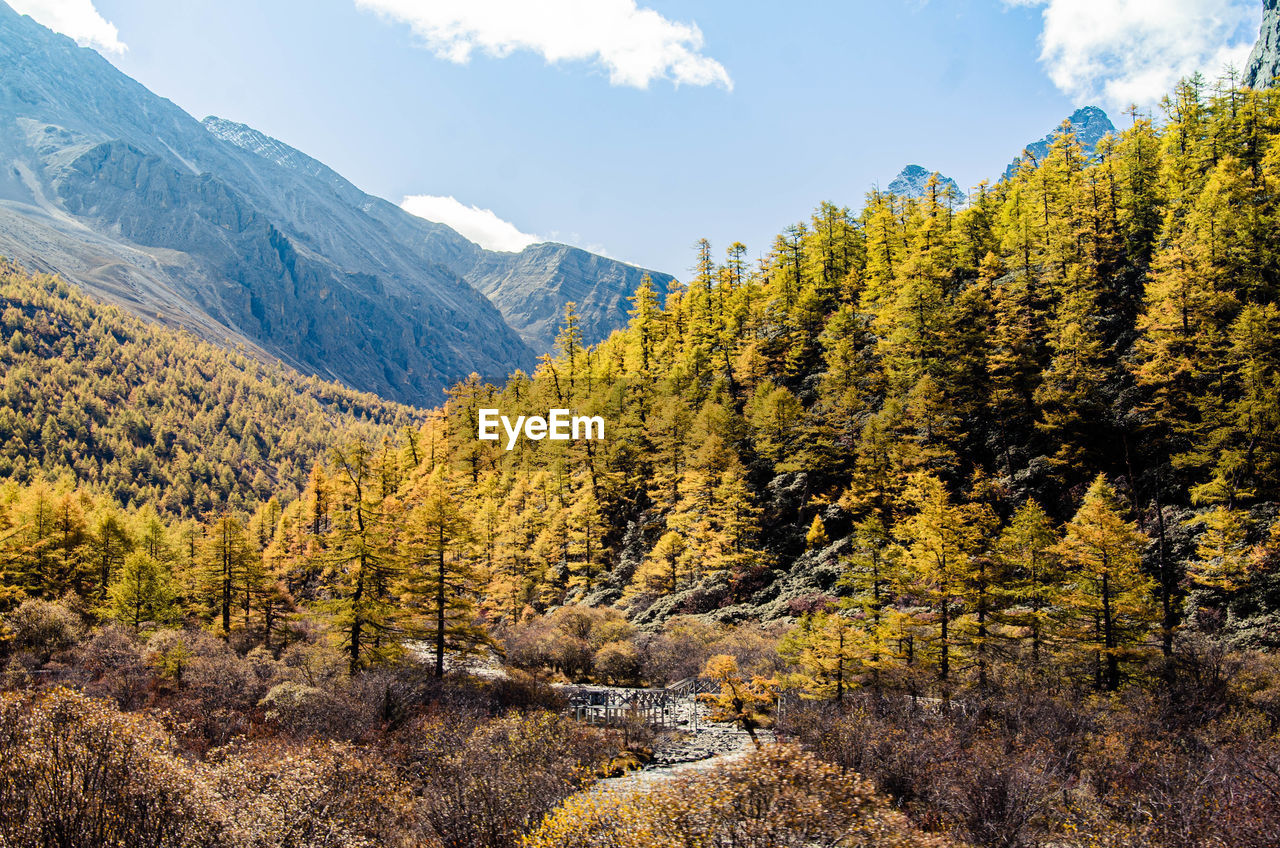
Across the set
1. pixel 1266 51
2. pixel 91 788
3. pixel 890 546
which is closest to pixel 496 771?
pixel 91 788

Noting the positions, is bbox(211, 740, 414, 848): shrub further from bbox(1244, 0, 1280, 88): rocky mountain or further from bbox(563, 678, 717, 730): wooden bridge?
bbox(1244, 0, 1280, 88): rocky mountain

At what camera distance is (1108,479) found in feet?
117

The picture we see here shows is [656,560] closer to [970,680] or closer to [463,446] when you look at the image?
[970,680]

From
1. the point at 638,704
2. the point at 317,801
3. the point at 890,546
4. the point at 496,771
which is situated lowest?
the point at 638,704

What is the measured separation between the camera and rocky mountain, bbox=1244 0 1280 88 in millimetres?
122688

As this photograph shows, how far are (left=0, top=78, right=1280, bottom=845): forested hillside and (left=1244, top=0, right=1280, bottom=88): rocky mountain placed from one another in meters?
95.9

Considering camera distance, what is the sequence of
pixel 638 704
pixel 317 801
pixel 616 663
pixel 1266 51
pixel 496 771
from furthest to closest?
pixel 1266 51
pixel 616 663
pixel 638 704
pixel 496 771
pixel 317 801

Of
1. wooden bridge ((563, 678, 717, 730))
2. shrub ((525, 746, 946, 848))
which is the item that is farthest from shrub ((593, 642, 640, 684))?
shrub ((525, 746, 946, 848))

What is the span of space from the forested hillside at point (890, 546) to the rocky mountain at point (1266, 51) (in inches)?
3775

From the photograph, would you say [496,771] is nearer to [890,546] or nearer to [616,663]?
[616,663]

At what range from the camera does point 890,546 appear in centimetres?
2983

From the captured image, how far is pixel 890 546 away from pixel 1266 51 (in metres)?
168

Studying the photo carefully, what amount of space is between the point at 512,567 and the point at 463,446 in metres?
23.6

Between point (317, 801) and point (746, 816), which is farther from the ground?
→ point (746, 816)
